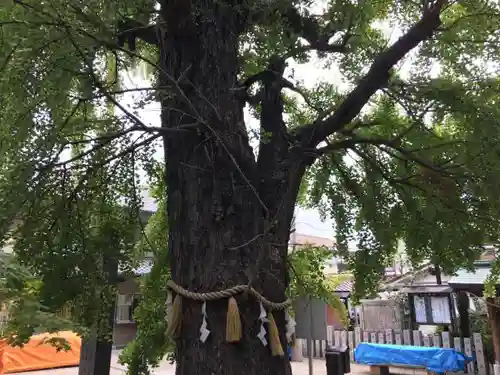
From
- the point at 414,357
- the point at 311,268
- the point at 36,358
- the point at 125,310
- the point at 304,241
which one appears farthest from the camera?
the point at 125,310

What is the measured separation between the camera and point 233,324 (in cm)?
204

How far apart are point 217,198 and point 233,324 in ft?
2.09

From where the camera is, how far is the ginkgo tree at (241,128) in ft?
6.93

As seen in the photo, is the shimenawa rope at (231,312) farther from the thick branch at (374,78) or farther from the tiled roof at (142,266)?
the tiled roof at (142,266)

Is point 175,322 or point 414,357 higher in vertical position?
point 175,322

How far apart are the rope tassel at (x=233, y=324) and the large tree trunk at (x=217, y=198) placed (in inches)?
2.8

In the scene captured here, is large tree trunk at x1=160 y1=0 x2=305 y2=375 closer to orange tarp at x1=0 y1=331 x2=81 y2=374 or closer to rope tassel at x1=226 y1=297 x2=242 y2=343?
rope tassel at x1=226 y1=297 x2=242 y2=343

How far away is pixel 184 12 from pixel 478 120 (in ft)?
6.52

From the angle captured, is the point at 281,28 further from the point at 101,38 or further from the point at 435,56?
the point at 101,38

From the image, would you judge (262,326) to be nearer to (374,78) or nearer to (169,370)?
(374,78)

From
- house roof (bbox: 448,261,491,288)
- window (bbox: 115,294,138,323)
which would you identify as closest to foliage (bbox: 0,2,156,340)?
house roof (bbox: 448,261,491,288)

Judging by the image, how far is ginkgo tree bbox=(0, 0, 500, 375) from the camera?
2.11 metres

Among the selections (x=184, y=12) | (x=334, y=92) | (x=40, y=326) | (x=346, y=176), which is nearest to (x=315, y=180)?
(x=346, y=176)

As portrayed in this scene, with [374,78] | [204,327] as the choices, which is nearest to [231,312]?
[204,327]
